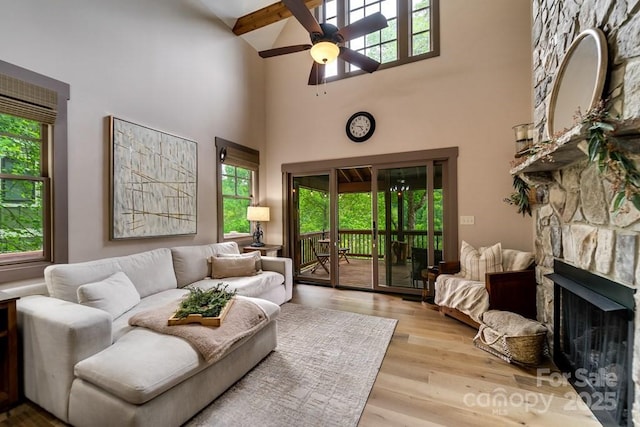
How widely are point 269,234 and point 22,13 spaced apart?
3.93 metres

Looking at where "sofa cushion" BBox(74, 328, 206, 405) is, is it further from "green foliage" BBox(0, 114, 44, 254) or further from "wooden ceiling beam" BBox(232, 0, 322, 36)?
"wooden ceiling beam" BBox(232, 0, 322, 36)

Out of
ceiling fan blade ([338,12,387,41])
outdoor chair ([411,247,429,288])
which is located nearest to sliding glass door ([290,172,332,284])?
outdoor chair ([411,247,429,288])

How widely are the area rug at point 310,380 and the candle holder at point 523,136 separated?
2.63 m

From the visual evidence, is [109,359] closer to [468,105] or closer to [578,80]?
[578,80]

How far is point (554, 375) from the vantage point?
212 centimetres

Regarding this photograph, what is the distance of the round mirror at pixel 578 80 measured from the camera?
154 cm

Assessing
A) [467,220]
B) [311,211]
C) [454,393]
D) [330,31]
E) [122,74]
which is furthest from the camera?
[311,211]

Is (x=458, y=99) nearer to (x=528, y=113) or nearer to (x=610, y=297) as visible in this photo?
(x=528, y=113)

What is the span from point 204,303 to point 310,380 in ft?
3.38

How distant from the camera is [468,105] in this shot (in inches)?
151

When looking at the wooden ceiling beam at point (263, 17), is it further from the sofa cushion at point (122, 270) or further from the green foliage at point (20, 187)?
the sofa cushion at point (122, 270)

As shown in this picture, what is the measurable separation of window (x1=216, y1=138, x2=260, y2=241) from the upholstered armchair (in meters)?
3.26

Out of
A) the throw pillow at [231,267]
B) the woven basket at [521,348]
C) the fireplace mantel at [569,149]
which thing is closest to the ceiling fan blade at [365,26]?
the fireplace mantel at [569,149]

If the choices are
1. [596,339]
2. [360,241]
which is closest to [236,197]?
[360,241]
